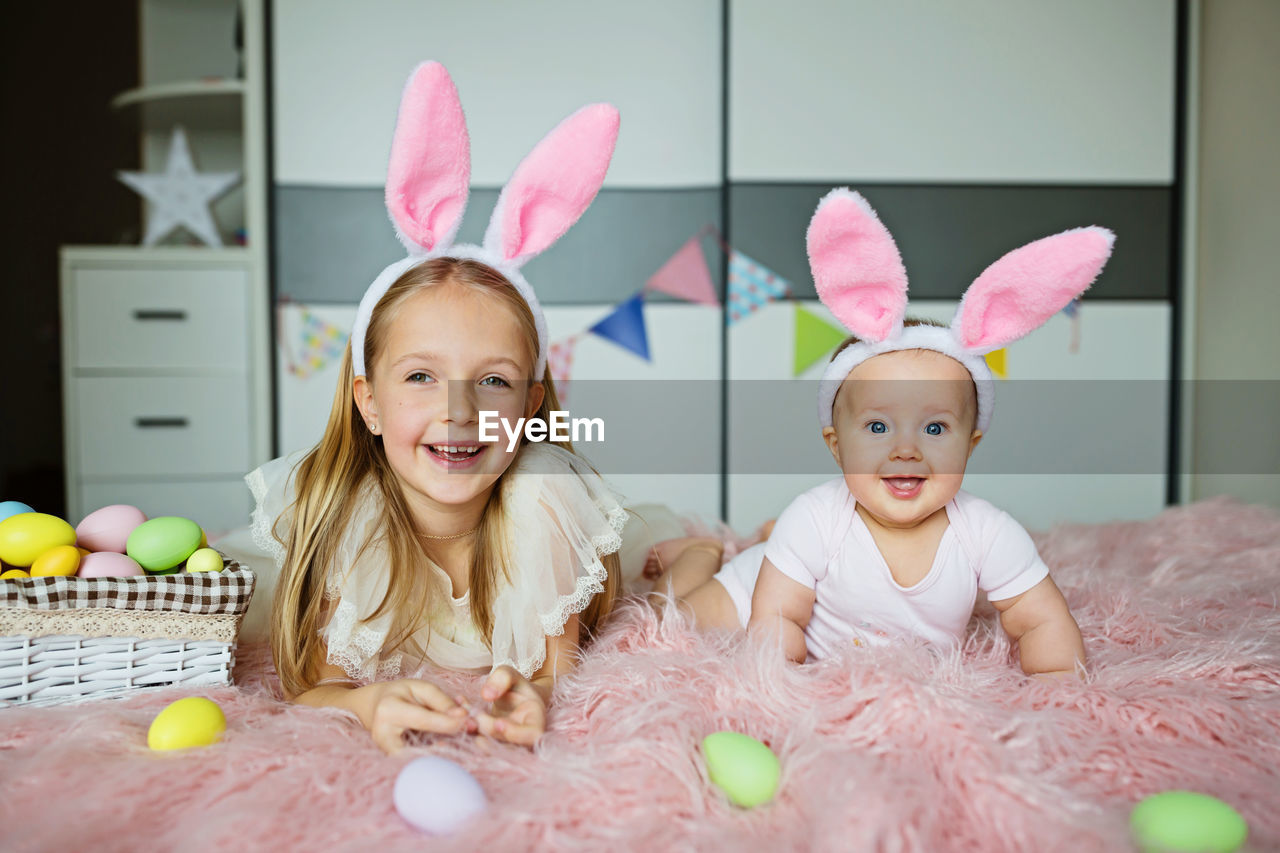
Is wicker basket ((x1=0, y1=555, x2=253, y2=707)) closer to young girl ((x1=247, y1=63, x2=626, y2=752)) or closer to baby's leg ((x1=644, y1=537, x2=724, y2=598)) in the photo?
young girl ((x1=247, y1=63, x2=626, y2=752))

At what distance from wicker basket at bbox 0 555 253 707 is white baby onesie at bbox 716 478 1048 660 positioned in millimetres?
612

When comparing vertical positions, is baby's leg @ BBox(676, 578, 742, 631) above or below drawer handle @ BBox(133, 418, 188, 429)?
below

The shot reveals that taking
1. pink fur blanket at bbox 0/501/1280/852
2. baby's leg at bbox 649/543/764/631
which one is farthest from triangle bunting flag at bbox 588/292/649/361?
pink fur blanket at bbox 0/501/1280/852

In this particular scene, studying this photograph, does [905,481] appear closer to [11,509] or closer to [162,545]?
[162,545]

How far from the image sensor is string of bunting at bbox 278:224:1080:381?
95.5 inches

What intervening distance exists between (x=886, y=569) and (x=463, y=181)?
0.65 m

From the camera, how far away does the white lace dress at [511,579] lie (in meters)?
0.96

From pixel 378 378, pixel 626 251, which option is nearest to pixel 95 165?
pixel 626 251

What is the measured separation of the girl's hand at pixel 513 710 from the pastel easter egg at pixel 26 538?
1.69 ft

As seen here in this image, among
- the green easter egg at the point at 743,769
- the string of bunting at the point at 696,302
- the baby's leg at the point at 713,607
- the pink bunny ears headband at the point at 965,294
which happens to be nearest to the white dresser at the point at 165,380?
the string of bunting at the point at 696,302

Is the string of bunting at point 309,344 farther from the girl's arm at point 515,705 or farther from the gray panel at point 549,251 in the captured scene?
the girl's arm at point 515,705

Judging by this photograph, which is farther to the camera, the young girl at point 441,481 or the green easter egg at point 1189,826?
the young girl at point 441,481

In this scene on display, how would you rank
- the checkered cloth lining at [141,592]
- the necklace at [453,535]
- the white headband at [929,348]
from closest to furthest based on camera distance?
the checkered cloth lining at [141,592] → the white headband at [929,348] → the necklace at [453,535]

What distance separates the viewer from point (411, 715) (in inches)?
30.6
